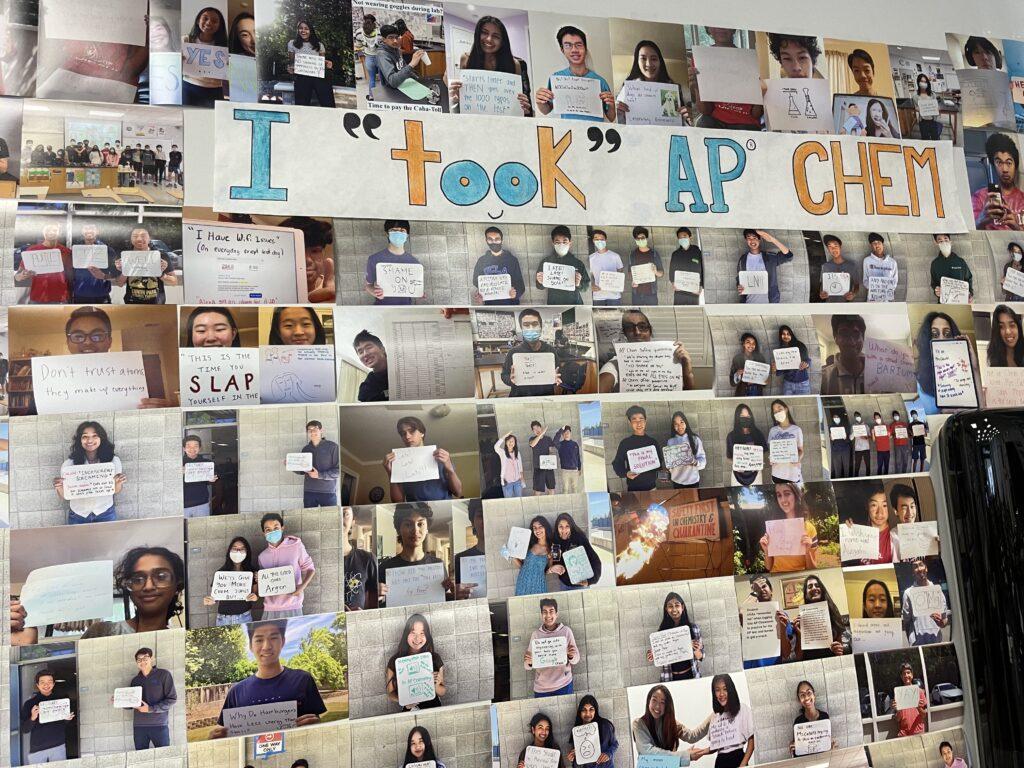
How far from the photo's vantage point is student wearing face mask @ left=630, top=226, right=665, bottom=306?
207 centimetres

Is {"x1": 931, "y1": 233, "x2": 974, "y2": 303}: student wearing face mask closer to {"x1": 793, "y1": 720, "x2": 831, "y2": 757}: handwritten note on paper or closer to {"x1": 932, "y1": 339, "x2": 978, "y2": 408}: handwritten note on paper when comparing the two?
{"x1": 932, "y1": 339, "x2": 978, "y2": 408}: handwritten note on paper

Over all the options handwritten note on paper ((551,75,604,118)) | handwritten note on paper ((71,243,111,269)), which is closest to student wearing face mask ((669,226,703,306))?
handwritten note on paper ((551,75,604,118))

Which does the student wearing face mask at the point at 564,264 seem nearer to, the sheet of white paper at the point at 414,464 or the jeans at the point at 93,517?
the sheet of white paper at the point at 414,464

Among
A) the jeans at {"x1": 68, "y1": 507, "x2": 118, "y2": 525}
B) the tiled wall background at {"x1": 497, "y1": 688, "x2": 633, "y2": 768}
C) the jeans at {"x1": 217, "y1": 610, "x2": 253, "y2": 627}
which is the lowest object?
the tiled wall background at {"x1": 497, "y1": 688, "x2": 633, "y2": 768}

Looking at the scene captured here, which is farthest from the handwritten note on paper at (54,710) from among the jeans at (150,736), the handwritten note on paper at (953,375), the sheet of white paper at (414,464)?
the handwritten note on paper at (953,375)

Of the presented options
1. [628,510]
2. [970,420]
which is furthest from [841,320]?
[970,420]

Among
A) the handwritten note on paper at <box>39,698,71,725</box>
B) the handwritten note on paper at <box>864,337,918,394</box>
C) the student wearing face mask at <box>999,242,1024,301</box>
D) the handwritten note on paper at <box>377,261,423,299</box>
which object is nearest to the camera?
the handwritten note on paper at <box>39,698,71,725</box>

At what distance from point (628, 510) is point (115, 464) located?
1.14m

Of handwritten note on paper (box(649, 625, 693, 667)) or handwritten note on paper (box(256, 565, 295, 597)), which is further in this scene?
handwritten note on paper (box(649, 625, 693, 667))

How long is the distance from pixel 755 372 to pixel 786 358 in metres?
0.10

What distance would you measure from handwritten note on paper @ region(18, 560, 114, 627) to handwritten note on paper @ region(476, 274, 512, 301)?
0.98 m

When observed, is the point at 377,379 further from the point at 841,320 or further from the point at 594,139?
the point at 841,320

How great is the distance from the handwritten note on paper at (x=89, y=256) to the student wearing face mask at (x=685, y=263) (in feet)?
4.29

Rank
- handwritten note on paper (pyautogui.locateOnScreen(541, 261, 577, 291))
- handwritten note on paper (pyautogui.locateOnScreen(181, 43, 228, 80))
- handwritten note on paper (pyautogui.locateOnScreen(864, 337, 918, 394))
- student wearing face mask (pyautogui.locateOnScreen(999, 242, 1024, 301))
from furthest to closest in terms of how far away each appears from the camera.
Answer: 1. student wearing face mask (pyautogui.locateOnScreen(999, 242, 1024, 301))
2. handwritten note on paper (pyautogui.locateOnScreen(864, 337, 918, 394))
3. handwritten note on paper (pyautogui.locateOnScreen(541, 261, 577, 291))
4. handwritten note on paper (pyautogui.locateOnScreen(181, 43, 228, 80))
